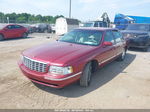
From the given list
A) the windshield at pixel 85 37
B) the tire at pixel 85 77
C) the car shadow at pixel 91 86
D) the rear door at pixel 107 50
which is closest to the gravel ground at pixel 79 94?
the car shadow at pixel 91 86

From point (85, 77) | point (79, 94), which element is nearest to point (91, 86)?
point (85, 77)

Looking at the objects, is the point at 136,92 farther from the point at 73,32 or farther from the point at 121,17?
the point at 121,17

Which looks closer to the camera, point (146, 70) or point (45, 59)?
point (45, 59)

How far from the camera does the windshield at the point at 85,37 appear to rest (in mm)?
4044

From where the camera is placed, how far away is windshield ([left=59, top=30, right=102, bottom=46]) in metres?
4.04

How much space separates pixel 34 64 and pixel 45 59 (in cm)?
32

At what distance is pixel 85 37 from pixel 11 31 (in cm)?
992

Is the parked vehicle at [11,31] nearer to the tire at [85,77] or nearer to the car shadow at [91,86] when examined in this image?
the car shadow at [91,86]

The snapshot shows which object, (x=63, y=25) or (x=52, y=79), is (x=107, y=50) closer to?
(x=52, y=79)

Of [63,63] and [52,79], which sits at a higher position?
[63,63]

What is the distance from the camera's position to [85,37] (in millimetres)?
4211

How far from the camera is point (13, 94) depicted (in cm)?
304

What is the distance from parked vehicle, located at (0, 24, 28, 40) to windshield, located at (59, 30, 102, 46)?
8930 mm

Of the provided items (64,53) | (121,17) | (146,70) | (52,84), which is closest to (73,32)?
(64,53)
